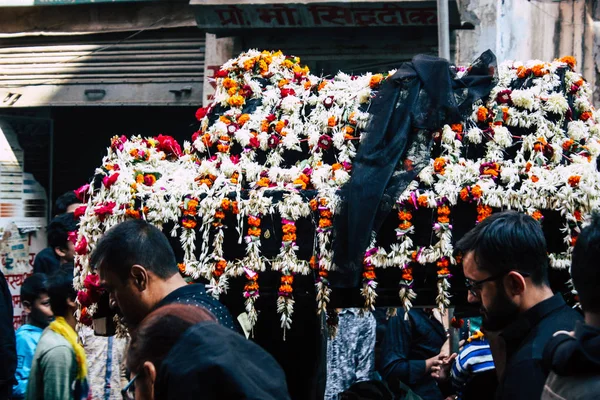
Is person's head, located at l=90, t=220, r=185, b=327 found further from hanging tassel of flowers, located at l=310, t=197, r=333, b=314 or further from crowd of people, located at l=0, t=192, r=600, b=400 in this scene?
hanging tassel of flowers, located at l=310, t=197, r=333, b=314

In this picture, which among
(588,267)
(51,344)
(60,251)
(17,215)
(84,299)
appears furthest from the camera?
(17,215)

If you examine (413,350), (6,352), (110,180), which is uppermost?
(110,180)

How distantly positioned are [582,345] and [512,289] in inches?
36.9

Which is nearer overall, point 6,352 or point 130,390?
point 130,390

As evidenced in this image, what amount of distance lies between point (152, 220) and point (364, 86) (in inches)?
53.3

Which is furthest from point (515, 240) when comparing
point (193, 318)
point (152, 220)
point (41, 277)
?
point (41, 277)

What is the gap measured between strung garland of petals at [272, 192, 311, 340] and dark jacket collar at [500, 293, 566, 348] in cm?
133

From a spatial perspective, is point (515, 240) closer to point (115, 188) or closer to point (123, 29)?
point (115, 188)

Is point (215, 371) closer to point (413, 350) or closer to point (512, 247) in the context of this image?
point (512, 247)

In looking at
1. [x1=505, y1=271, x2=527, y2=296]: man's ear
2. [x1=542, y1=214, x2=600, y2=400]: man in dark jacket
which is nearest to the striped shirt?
[x1=505, y1=271, x2=527, y2=296]: man's ear

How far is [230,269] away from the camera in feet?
13.7

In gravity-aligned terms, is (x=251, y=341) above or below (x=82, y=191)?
below

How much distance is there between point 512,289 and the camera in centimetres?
300

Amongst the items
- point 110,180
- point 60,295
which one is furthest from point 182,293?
point 60,295
